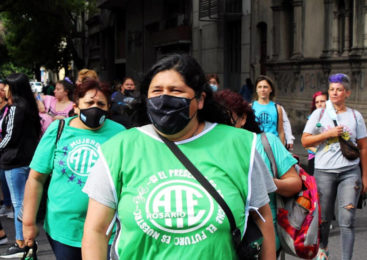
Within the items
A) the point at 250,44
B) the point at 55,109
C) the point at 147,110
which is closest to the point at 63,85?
the point at 55,109

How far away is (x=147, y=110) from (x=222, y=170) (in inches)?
16.7

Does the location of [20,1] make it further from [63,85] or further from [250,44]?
[63,85]

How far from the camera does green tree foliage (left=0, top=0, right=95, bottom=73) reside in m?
28.6

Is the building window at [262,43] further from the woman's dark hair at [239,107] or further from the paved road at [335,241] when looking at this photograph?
the woman's dark hair at [239,107]

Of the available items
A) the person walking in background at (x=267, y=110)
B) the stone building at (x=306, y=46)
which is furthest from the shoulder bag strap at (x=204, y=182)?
the stone building at (x=306, y=46)

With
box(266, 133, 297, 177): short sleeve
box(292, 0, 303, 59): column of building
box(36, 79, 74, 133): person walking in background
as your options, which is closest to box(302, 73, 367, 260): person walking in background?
box(266, 133, 297, 177): short sleeve

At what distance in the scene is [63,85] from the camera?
331 inches

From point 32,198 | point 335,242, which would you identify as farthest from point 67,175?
point 335,242

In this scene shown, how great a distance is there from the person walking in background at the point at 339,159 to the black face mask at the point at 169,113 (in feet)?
10.5

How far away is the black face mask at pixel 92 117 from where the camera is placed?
3797 millimetres

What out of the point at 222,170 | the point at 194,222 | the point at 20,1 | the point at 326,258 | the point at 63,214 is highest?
the point at 20,1

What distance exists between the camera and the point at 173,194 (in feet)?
7.39

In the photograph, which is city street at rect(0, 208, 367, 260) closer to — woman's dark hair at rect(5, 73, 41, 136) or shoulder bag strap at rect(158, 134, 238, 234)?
woman's dark hair at rect(5, 73, 41, 136)

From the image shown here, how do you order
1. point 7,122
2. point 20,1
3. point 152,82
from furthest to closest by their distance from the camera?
1. point 20,1
2. point 7,122
3. point 152,82
